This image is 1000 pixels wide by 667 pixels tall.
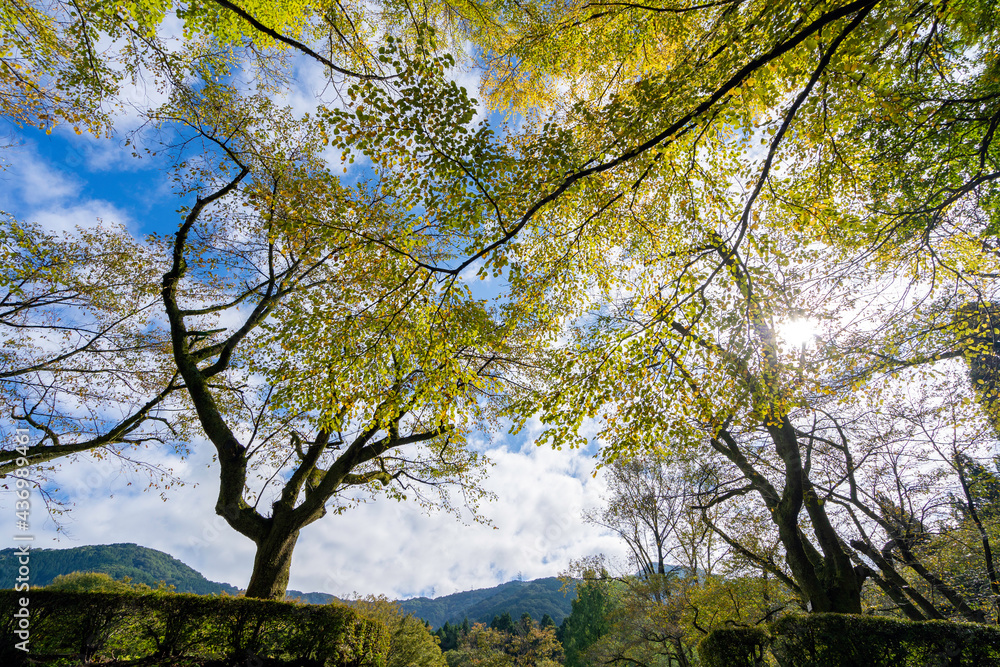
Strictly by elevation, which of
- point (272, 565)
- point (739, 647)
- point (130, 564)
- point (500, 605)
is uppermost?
point (130, 564)

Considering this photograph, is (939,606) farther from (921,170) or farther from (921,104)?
(921,104)

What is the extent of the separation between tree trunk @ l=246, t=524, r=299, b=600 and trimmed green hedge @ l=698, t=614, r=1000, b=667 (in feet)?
32.0

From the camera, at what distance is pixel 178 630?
19.6ft

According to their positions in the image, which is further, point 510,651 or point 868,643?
point 510,651

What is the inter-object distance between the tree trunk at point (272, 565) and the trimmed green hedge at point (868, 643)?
9.75 m

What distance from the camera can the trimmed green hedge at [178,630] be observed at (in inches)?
208

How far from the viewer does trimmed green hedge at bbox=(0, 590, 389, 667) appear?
529 centimetres

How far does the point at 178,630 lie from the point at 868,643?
452 inches

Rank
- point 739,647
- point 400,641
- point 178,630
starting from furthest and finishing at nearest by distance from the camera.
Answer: point 400,641 < point 739,647 < point 178,630

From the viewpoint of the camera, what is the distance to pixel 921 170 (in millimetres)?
6207

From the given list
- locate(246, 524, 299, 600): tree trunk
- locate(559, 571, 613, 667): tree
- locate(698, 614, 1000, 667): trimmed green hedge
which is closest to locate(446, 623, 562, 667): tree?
locate(559, 571, 613, 667): tree

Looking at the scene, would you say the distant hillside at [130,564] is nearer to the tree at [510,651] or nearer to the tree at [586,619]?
the tree at [510,651]

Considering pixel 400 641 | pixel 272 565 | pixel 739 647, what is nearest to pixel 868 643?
pixel 739 647

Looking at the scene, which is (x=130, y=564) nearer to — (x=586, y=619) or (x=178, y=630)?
(x=586, y=619)
